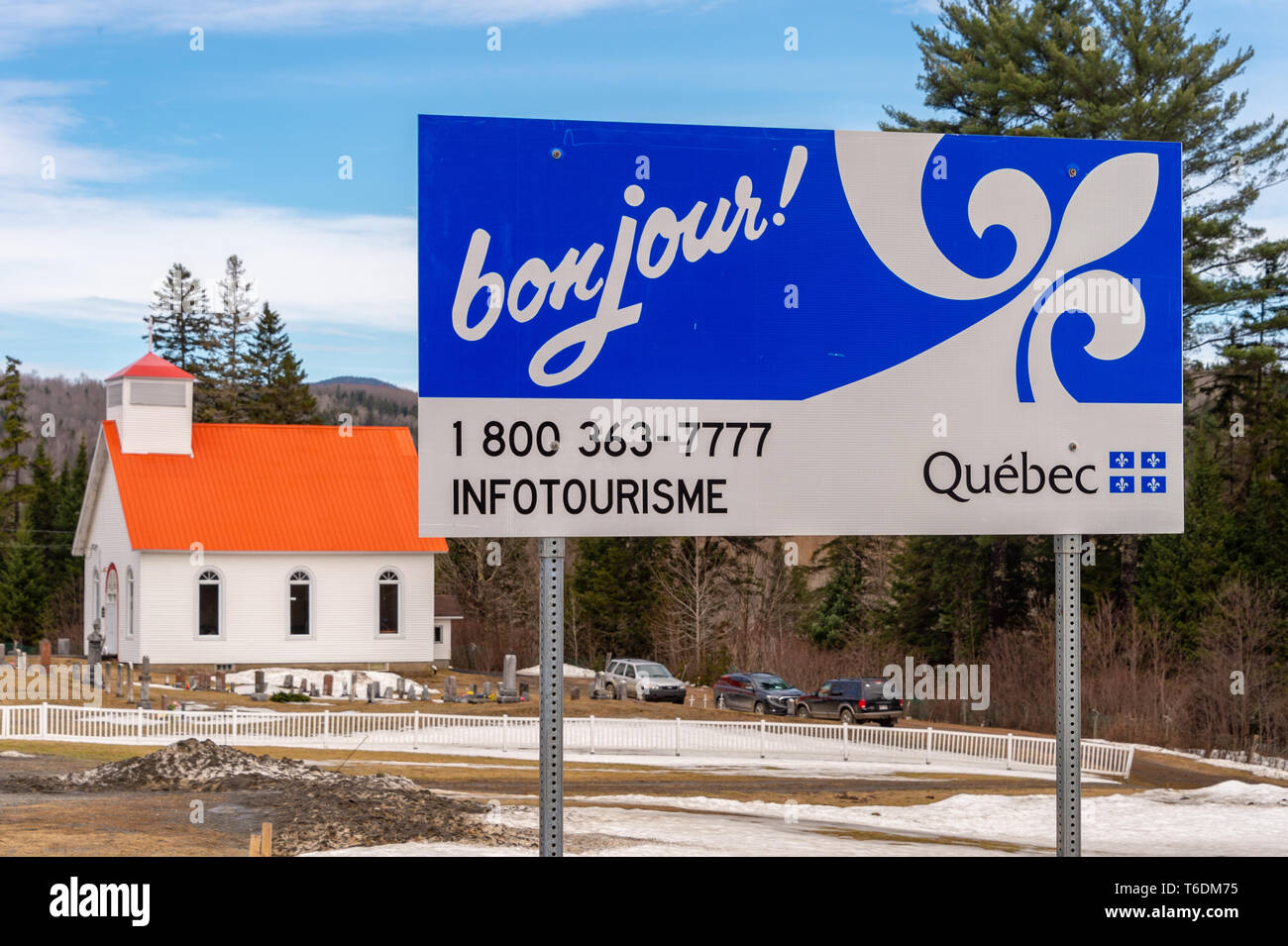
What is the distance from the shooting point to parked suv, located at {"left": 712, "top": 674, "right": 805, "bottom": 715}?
4038cm

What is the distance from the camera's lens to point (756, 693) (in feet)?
134

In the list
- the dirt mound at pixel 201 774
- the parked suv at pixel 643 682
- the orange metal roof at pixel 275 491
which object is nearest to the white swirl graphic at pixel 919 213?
the dirt mound at pixel 201 774

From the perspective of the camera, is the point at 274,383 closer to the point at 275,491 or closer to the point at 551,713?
the point at 275,491

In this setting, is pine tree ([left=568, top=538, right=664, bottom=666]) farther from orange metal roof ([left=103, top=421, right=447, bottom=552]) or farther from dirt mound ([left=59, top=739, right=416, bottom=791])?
dirt mound ([left=59, top=739, right=416, bottom=791])

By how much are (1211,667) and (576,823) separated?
26452mm

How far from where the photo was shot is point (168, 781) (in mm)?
19562

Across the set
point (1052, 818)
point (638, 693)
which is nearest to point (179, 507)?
point (638, 693)

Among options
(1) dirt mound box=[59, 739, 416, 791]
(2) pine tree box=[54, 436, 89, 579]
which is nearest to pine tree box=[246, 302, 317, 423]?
(2) pine tree box=[54, 436, 89, 579]

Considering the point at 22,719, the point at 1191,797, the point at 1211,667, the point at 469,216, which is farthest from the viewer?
the point at 1211,667

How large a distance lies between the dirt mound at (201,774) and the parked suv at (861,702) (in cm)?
1959

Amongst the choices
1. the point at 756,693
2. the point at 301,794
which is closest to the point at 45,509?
the point at 756,693

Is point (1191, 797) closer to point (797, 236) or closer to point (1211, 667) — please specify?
point (1211, 667)

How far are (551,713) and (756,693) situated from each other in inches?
1391

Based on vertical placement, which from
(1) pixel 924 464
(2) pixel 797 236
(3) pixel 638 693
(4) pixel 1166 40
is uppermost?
(4) pixel 1166 40
